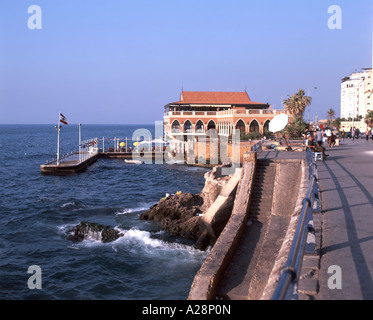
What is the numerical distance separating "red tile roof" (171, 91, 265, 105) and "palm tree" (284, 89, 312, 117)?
825cm

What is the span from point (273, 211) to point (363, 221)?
7.26m

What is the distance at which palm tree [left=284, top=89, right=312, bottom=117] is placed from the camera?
6059cm

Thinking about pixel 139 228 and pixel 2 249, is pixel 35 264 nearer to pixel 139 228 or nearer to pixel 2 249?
pixel 2 249

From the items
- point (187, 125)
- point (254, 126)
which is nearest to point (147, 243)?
point (254, 126)

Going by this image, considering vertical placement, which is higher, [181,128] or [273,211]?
[181,128]

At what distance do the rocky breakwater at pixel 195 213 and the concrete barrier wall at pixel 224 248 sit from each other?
208 centimetres

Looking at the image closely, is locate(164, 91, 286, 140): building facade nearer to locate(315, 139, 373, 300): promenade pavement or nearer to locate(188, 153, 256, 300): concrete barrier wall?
locate(188, 153, 256, 300): concrete barrier wall

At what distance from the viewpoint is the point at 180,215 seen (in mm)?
22094

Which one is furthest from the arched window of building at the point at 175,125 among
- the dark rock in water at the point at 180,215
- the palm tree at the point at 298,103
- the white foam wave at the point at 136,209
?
the dark rock in water at the point at 180,215

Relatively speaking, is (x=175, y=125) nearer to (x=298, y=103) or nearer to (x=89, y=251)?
(x=298, y=103)

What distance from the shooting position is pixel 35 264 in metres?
17.0

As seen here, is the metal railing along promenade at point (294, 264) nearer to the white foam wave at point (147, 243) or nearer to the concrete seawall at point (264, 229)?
the concrete seawall at point (264, 229)

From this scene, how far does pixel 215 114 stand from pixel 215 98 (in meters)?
4.45
